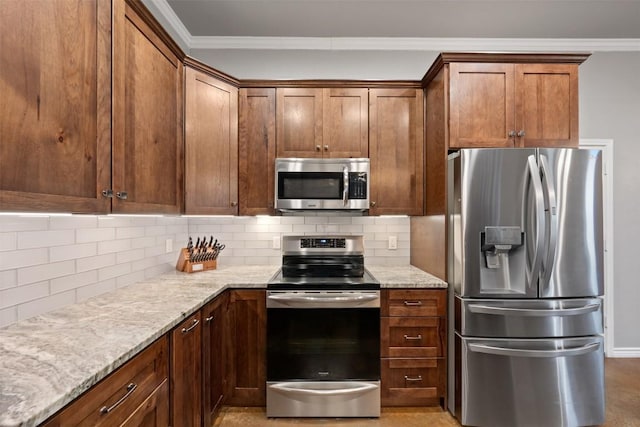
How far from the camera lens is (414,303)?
2.24 meters

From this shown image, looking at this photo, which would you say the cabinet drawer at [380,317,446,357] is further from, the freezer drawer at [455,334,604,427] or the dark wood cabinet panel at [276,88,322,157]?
the dark wood cabinet panel at [276,88,322,157]

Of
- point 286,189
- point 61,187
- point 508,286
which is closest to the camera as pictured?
point 61,187

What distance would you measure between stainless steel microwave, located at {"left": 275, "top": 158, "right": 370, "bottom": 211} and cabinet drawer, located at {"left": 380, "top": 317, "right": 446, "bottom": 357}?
2.83 feet

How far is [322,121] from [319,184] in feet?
1.70

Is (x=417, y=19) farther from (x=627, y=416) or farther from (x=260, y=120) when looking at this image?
(x=627, y=416)

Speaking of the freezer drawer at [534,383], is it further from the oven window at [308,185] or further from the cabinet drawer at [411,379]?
the oven window at [308,185]

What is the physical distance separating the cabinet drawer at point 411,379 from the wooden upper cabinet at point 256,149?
4.80ft

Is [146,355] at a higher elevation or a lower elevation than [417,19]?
lower

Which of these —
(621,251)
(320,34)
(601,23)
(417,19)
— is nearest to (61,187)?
(320,34)

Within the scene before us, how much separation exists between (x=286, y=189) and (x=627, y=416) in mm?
2792

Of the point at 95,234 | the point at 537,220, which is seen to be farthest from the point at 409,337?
the point at 95,234

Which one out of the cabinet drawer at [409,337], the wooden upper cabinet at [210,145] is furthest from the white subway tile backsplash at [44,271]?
the cabinet drawer at [409,337]

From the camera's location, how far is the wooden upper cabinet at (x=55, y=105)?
0.99 metres

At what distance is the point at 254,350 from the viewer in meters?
2.23
